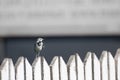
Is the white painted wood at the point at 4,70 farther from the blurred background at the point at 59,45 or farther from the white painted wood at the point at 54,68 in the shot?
the blurred background at the point at 59,45

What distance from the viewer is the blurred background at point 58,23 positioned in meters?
4.85

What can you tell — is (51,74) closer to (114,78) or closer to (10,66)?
(10,66)

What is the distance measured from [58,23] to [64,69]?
8.27 feet

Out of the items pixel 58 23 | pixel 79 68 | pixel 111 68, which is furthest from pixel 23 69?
pixel 58 23

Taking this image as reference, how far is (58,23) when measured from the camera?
4863 mm

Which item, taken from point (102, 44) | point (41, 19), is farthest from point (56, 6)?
point (102, 44)

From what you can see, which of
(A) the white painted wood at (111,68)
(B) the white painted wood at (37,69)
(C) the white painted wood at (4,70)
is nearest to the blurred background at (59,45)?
(A) the white painted wood at (111,68)

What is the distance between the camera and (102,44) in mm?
4914

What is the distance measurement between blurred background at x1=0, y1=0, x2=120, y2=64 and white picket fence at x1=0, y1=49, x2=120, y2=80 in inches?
89.7

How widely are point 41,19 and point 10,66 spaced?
8.91 ft

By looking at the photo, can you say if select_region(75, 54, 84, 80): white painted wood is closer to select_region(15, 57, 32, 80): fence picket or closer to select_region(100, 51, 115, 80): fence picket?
select_region(100, 51, 115, 80): fence picket

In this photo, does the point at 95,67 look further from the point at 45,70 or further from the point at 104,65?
the point at 45,70

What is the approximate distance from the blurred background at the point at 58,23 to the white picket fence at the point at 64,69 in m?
2.28

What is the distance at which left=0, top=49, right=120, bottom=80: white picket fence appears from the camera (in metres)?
2.22
